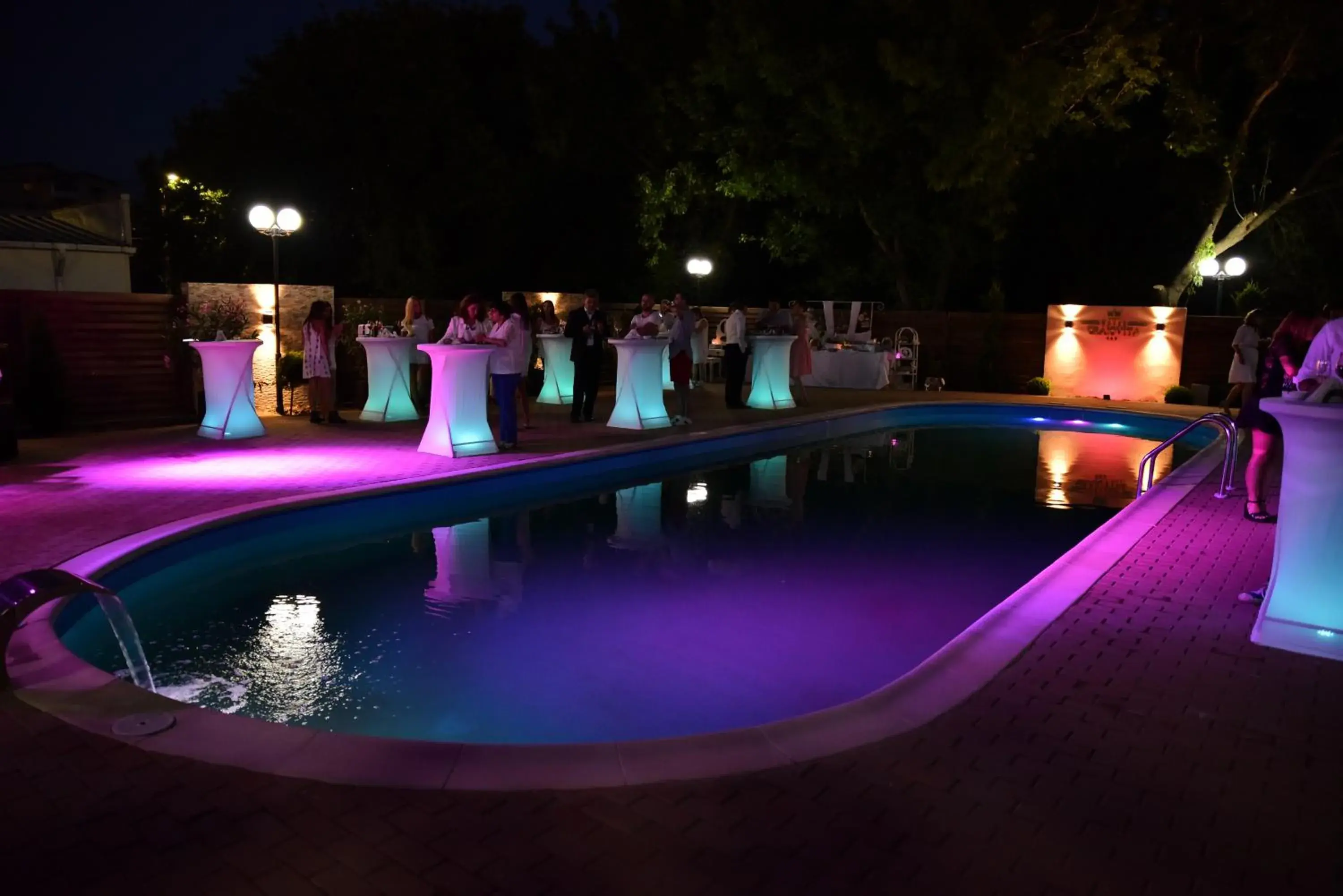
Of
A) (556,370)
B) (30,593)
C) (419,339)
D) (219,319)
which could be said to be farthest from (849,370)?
(30,593)

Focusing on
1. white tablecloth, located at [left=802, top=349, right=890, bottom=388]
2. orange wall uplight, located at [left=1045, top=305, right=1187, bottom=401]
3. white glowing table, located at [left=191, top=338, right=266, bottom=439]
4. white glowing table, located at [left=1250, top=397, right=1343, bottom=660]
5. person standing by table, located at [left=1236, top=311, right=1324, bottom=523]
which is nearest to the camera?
white glowing table, located at [left=1250, top=397, right=1343, bottom=660]

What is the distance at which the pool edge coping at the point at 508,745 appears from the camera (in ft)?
10.6

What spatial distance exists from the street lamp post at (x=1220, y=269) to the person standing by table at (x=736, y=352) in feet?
36.9

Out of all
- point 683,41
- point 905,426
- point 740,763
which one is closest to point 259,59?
point 683,41

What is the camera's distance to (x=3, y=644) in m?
3.89

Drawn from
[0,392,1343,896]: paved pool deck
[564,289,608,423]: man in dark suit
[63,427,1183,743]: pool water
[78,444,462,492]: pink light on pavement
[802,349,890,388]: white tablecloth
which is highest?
[564,289,608,423]: man in dark suit

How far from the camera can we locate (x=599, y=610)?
615 centimetres

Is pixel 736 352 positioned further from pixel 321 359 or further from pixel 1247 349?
pixel 1247 349

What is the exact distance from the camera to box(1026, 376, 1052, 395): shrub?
64.1 feet

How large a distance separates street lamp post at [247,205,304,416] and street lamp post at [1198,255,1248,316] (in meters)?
17.7

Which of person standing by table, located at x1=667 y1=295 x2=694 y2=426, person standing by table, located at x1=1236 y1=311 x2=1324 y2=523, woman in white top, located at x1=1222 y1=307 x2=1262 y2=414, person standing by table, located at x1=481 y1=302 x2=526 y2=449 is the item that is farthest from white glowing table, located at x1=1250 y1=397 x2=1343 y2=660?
person standing by table, located at x1=667 y1=295 x2=694 y2=426

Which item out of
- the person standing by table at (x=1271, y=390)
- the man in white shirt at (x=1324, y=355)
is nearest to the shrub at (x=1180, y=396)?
the person standing by table at (x=1271, y=390)

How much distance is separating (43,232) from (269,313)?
939cm

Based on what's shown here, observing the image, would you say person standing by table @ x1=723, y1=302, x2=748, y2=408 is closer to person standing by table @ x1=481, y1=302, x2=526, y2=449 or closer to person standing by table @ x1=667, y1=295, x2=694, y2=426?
person standing by table @ x1=667, y1=295, x2=694, y2=426
